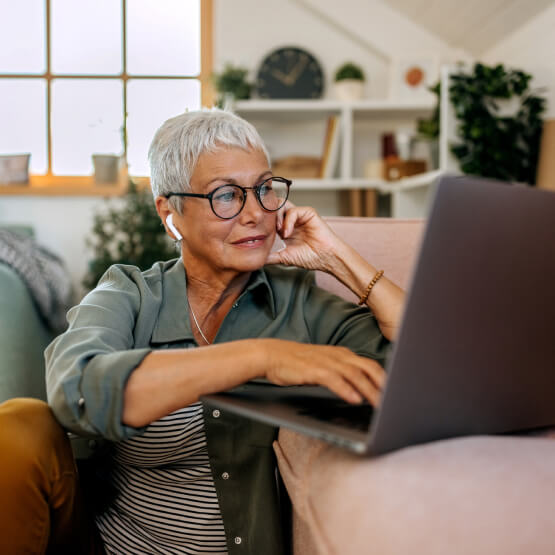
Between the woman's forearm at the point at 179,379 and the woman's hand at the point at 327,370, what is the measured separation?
25 millimetres

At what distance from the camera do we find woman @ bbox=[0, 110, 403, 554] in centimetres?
97

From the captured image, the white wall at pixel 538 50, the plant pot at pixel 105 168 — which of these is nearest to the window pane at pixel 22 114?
the plant pot at pixel 105 168

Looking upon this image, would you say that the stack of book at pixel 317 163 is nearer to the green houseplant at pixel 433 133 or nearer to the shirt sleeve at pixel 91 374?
the green houseplant at pixel 433 133

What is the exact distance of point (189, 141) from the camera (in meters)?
1.12

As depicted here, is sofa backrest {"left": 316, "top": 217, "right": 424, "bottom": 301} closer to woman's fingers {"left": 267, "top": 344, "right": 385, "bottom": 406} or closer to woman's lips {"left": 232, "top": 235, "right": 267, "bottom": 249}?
woman's lips {"left": 232, "top": 235, "right": 267, "bottom": 249}

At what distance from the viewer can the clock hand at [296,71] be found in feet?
11.4

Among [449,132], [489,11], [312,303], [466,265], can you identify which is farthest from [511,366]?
[489,11]

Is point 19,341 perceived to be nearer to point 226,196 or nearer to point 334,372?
point 226,196

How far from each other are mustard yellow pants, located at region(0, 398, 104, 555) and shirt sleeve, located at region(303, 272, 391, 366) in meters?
0.49

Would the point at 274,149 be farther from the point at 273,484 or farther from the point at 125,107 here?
the point at 273,484

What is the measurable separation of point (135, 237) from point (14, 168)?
3.46 feet

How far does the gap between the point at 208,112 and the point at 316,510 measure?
2.60 ft

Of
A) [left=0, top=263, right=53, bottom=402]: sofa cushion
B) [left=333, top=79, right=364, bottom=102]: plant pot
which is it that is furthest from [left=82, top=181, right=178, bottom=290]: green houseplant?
[left=333, top=79, right=364, bottom=102]: plant pot

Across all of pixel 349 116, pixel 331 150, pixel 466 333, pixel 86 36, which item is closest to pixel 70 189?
pixel 86 36
